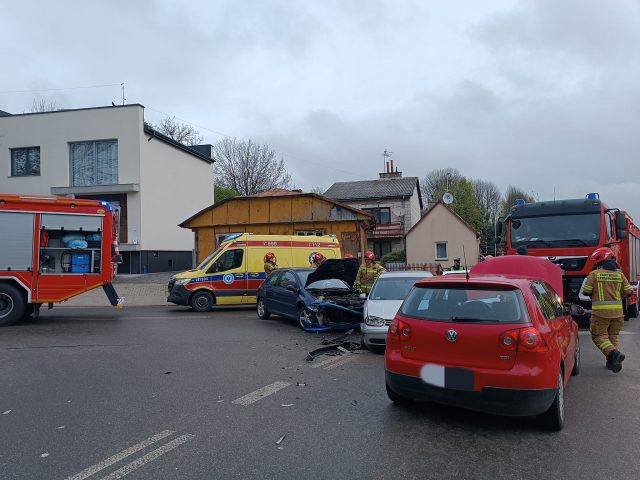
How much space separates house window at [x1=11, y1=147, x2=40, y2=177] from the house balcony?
2625 cm

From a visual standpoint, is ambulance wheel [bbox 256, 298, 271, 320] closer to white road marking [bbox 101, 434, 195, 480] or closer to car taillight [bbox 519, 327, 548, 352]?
white road marking [bbox 101, 434, 195, 480]

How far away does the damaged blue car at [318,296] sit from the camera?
11000 millimetres

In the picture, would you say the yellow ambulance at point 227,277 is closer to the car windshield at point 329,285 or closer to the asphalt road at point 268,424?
the car windshield at point 329,285

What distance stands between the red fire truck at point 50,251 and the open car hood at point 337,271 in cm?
528

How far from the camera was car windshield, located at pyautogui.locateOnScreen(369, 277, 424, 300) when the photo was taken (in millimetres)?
9891

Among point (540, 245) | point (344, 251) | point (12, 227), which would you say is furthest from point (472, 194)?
point (12, 227)

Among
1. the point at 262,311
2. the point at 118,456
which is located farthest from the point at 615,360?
the point at 262,311

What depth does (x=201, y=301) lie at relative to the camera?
1622 cm

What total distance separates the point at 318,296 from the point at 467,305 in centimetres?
668

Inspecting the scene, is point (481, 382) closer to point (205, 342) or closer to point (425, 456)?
point (425, 456)

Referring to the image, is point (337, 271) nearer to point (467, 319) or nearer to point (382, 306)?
point (382, 306)

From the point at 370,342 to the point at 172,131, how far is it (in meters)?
47.1

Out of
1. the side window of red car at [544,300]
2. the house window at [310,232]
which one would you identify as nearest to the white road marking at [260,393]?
the side window of red car at [544,300]

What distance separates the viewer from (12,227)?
12.8 metres
